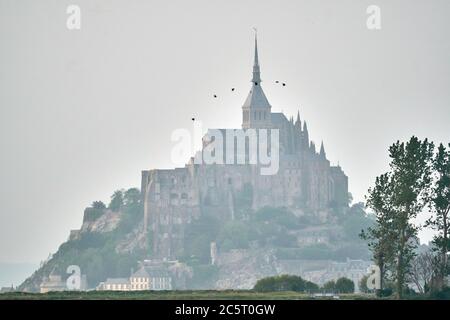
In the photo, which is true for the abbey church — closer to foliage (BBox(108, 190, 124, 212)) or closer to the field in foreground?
foliage (BBox(108, 190, 124, 212))

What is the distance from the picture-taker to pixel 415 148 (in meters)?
73.7

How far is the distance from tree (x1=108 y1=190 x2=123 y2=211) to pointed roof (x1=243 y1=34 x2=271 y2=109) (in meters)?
15.2

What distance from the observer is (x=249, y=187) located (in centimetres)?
17850

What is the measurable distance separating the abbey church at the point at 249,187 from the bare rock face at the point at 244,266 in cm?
390

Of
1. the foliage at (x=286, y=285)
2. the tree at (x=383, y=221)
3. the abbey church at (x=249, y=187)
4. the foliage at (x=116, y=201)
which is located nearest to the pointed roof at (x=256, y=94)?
the abbey church at (x=249, y=187)

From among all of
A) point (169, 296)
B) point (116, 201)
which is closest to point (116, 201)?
point (116, 201)

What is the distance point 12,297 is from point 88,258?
373 ft

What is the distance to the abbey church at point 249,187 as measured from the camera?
571ft

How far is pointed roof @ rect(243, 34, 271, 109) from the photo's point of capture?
17850 cm

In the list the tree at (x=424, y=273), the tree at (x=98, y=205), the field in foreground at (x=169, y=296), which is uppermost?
the tree at (x=98, y=205)

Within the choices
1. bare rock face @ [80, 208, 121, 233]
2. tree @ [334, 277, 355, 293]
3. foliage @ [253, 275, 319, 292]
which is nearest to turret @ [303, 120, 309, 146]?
bare rock face @ [80, 208, 121, 233]

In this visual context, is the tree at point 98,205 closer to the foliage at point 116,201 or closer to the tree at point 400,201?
the foliage at point 116,201
